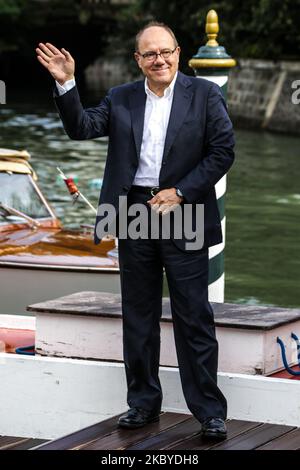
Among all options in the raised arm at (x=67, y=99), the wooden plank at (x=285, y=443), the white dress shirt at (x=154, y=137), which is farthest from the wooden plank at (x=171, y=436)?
the raised arm at (x=67, y=99)

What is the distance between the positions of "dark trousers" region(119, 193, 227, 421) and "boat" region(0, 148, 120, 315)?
5.05m

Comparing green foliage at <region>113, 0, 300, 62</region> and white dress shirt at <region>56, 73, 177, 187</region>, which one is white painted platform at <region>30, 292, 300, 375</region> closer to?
white dress shirt at <region>56, 73, 177, 187</region>

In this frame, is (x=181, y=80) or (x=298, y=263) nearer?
(x=181, y=80)

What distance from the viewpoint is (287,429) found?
6.48m

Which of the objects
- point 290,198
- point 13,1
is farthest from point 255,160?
point 13,1

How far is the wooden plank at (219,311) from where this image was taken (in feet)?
Result: 22.4

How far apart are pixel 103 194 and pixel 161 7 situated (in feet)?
118

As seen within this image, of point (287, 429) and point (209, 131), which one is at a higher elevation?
point (209, 131)

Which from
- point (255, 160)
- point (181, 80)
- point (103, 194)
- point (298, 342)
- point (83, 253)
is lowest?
point (255, 160)

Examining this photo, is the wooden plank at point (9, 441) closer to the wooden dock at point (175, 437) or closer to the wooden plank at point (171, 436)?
the wooden dock at point (175, 437)

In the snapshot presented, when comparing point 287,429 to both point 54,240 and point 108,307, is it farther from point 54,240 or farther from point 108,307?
point 54,240

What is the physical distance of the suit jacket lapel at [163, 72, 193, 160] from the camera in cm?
637

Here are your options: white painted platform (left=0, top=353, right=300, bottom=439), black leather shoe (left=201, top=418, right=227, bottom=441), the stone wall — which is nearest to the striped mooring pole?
white painted platform (left=0, top=353, right=300, bottom=439)
